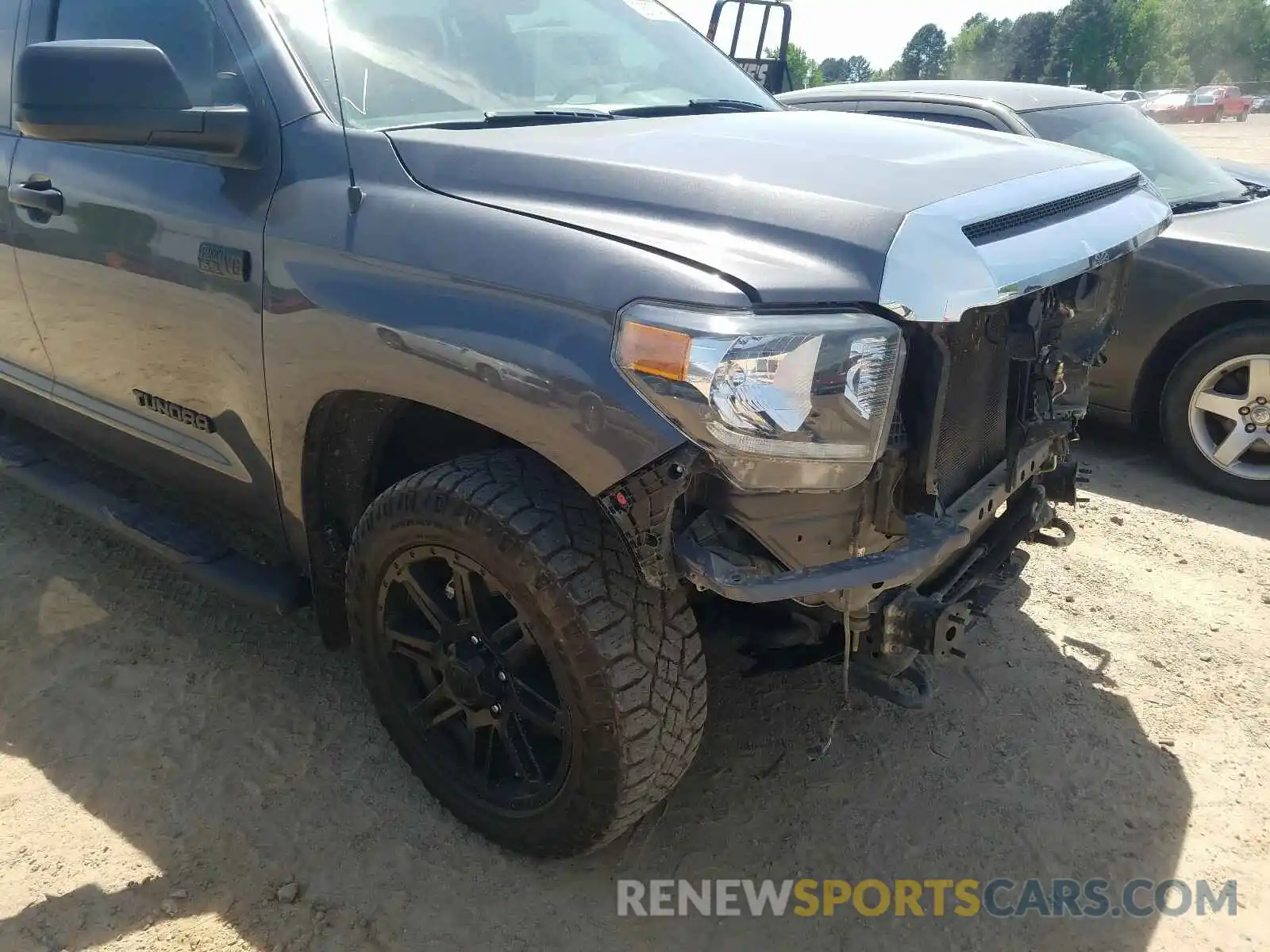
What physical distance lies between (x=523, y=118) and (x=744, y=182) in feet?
2.61

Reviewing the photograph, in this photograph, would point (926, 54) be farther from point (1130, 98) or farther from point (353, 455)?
point (353, 455)

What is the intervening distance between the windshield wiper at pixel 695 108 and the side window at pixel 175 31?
103 cm

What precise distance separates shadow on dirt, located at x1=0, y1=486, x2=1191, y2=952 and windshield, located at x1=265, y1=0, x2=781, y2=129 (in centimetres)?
167

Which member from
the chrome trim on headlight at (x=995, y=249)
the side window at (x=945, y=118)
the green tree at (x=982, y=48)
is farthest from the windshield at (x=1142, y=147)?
the green tree at (x=982, y=48)

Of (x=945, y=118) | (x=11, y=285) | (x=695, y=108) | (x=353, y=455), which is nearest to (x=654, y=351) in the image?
(x=353, y=455)

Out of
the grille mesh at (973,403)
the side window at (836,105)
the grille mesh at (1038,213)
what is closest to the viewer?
the grille mesh at (1038,213)

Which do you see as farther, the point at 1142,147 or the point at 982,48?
the point at 982,48

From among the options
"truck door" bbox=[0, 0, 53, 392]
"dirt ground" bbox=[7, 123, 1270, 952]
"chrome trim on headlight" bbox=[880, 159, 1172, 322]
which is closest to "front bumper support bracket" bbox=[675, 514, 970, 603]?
"chrome trim on headlight" bbox=[880, 159, 1172, 322]

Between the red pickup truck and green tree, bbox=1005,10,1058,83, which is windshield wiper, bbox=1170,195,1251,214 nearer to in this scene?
the red pickup truck

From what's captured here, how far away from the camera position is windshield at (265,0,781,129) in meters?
2.34

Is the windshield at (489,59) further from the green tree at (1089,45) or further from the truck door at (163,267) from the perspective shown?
the green tree at (1089,45)

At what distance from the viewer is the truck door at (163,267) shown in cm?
234

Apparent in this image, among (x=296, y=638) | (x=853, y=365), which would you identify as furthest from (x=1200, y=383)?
(x=296, y=638)

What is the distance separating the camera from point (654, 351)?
169 cm
